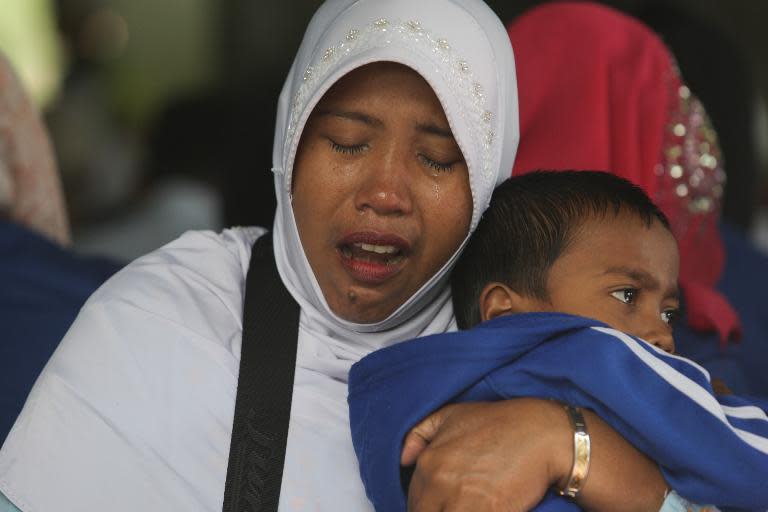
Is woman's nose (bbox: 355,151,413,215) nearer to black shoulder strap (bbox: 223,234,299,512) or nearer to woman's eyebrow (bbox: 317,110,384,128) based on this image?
woman's eyebrow (bbox: 317,110,384,128)

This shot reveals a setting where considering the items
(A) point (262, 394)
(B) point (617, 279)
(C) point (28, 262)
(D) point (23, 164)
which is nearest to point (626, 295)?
(B) point (617, 279)

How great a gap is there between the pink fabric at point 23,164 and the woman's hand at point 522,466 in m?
1.39

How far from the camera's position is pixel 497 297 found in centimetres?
159

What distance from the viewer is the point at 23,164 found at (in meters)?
2.47

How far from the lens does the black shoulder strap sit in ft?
4.94

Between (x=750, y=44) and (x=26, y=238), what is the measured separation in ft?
16.1

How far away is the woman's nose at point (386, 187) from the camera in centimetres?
149

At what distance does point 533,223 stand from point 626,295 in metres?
0.17

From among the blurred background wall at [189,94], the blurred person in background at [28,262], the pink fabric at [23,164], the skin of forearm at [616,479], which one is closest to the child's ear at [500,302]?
the skin of forearm at [616,479]

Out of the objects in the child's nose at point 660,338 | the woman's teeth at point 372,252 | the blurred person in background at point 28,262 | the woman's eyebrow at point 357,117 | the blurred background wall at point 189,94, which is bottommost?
the blurred background wall at point 189,94

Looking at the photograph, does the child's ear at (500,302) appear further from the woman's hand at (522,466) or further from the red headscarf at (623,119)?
the red headscarf at (623,119)

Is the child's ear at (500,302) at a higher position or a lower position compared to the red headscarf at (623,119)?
lower

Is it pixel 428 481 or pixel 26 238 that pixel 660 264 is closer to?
pixel 428 481

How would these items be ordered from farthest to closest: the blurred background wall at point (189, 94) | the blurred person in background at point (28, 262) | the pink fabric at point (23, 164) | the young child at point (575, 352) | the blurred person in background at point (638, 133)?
the blurred background wall at point (189, 94)
the pink fabric at point (23, 164)
the blurred person in background at point (638, 133)
the blurred person in background at point (28, 262)
the young child at point (575, 352)
